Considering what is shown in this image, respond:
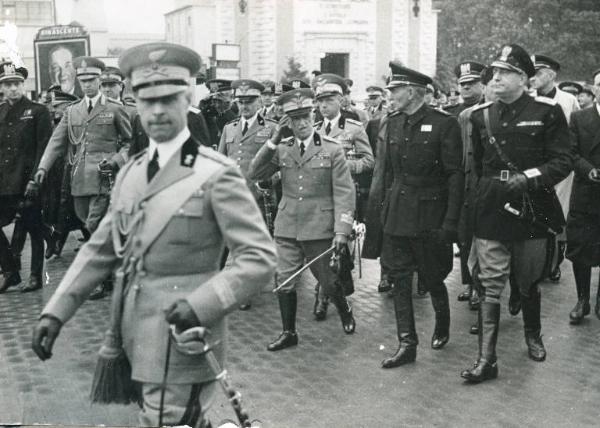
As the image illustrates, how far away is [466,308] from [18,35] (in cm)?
465

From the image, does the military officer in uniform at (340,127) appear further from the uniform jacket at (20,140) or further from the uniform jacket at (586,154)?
the uniform jacket at (20,140)

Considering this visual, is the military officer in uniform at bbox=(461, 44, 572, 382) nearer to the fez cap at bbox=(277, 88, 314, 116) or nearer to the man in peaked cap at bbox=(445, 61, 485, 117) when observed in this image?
the fez cap at bbox=(277, 88, 314, 116)

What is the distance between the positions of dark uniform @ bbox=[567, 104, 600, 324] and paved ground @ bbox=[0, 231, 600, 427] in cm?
39

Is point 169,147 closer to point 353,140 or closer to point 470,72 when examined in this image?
point 353,140

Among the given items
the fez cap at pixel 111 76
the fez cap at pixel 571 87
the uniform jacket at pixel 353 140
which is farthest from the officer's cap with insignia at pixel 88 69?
the fez cap at pixel 571 87

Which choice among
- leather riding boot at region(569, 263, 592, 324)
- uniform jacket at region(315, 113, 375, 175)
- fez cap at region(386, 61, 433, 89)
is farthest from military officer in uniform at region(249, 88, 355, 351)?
leather riding boot at region(569, 263, 592, 324)

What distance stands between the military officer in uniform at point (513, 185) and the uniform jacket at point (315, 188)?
1120 millimetres

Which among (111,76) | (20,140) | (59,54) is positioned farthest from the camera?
(111,76)

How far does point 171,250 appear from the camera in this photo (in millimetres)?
3297

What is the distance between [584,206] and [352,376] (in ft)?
9.48

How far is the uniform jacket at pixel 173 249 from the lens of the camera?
3221mm

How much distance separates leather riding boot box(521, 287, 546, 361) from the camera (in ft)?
20.3

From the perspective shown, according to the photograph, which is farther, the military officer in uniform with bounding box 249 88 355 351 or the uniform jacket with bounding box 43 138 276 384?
the military officer in uniform with bounding box 249 88 355 351

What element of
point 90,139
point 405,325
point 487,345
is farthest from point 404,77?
point 90,139
